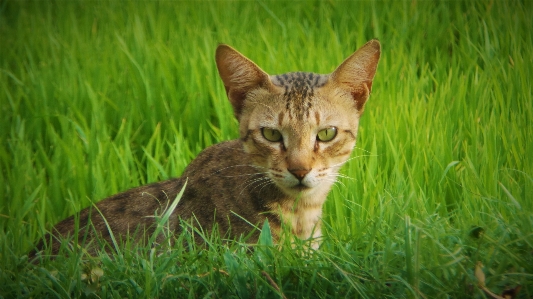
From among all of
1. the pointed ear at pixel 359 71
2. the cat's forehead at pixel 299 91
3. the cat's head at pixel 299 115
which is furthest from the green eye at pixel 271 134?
the pointed ear at pixel 359 71

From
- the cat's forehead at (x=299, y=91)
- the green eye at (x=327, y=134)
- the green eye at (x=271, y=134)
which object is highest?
the cat's forehead at (x=299, y=91)

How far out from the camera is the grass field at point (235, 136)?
312cm

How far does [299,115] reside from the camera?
3.88 m

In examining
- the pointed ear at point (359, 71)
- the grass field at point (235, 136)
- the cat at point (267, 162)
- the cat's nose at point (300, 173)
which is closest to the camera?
the grass field at point (235, 136)

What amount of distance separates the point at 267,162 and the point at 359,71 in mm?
749

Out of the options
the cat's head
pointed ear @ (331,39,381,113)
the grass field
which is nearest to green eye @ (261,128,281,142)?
the cat's head

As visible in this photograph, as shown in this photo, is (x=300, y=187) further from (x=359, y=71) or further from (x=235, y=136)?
(x=235, y=136)

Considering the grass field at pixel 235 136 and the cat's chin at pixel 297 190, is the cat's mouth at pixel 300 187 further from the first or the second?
the grass field at pixel 235 136

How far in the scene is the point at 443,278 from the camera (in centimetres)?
301

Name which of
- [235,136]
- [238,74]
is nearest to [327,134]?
[238,74]

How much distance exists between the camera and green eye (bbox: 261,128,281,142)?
3.91 metres

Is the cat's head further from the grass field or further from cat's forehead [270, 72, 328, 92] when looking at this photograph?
the grass field

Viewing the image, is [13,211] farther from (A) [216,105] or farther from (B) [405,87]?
(B) [405,87]

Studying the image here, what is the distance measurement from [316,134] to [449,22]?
3.24 m
